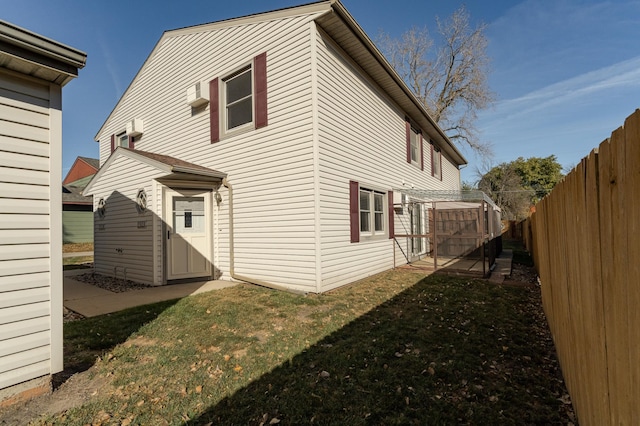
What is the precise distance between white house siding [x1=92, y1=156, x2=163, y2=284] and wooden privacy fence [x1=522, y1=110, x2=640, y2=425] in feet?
24.9

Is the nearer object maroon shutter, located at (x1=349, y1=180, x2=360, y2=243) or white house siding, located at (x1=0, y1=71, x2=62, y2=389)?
white house siding, located at (x1=0, y1=71, x2=62, y2=389)

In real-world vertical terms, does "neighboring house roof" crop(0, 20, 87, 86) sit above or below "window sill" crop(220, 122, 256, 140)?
below

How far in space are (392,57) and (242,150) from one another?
792 inches

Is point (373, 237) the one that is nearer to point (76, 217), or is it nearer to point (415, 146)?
point (415, 146)

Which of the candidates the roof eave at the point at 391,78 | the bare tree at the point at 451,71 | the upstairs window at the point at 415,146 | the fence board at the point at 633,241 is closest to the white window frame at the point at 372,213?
the roof eave at the point at 391,78

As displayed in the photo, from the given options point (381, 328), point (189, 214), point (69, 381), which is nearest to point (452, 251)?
point (381, 328)

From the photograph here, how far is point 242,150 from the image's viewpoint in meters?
7.46

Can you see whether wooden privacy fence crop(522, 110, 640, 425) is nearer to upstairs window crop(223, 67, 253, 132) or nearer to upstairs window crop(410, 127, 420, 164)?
upstairs window crop(223, 67, 253, 132)

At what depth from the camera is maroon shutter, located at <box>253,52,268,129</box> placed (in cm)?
702

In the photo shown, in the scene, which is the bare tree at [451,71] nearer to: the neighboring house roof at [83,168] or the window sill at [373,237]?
the window sill at [373,237]

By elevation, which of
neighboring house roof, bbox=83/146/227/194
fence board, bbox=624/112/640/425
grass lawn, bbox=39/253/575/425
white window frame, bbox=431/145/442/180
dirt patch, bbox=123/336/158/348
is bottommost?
grass lawn, bbox=39/253/575/425

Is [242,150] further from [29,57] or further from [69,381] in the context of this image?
[69,381]

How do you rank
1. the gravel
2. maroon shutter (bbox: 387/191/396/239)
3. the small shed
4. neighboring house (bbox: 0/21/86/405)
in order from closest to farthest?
neighboring house (bbox: 0/21/86/405), the gravel, maroon shutter (bbox: 387/191/396/239), the small shed

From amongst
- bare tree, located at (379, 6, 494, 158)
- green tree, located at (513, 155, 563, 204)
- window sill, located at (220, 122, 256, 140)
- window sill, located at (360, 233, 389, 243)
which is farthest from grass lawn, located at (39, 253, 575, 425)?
green tree, located at (513, 155, 563, 204)
